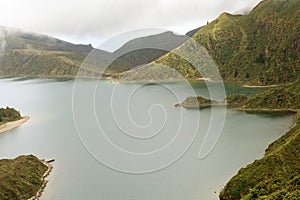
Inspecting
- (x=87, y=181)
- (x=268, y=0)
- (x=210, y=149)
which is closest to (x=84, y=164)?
(x=87, y=181)

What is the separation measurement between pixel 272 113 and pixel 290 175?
138ft

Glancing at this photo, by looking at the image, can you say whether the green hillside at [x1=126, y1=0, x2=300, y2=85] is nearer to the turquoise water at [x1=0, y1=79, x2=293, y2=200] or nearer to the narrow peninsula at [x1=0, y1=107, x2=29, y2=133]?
the turquoise water at [x1=0, y1=79, x2=293, y2=200]

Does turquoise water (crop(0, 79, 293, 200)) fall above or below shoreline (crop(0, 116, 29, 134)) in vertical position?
below

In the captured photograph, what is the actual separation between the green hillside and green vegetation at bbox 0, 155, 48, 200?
90.4 metres

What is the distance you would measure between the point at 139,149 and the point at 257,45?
373ft

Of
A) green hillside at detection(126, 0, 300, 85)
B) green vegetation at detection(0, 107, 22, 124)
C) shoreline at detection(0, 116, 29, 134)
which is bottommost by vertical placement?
shoreline at detection(0, 116, 29, 134)

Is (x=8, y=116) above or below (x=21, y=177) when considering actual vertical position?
above

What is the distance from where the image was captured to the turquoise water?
39.0 meters

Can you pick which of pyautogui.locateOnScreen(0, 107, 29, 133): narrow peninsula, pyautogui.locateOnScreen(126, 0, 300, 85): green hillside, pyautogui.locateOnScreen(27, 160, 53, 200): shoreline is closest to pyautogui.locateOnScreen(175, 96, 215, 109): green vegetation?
pyautogui.locateOnScreen(126, 0, 300, 85): green hillside

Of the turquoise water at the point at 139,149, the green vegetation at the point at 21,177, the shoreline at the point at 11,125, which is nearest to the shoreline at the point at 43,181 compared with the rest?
the green vegetation at the point at 21,177

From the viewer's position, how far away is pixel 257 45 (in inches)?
5896

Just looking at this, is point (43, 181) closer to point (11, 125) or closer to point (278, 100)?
point (11, 125)

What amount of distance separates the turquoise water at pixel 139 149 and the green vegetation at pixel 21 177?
1691 millimetres

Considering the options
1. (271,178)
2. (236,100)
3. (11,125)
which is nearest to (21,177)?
(271,178)
